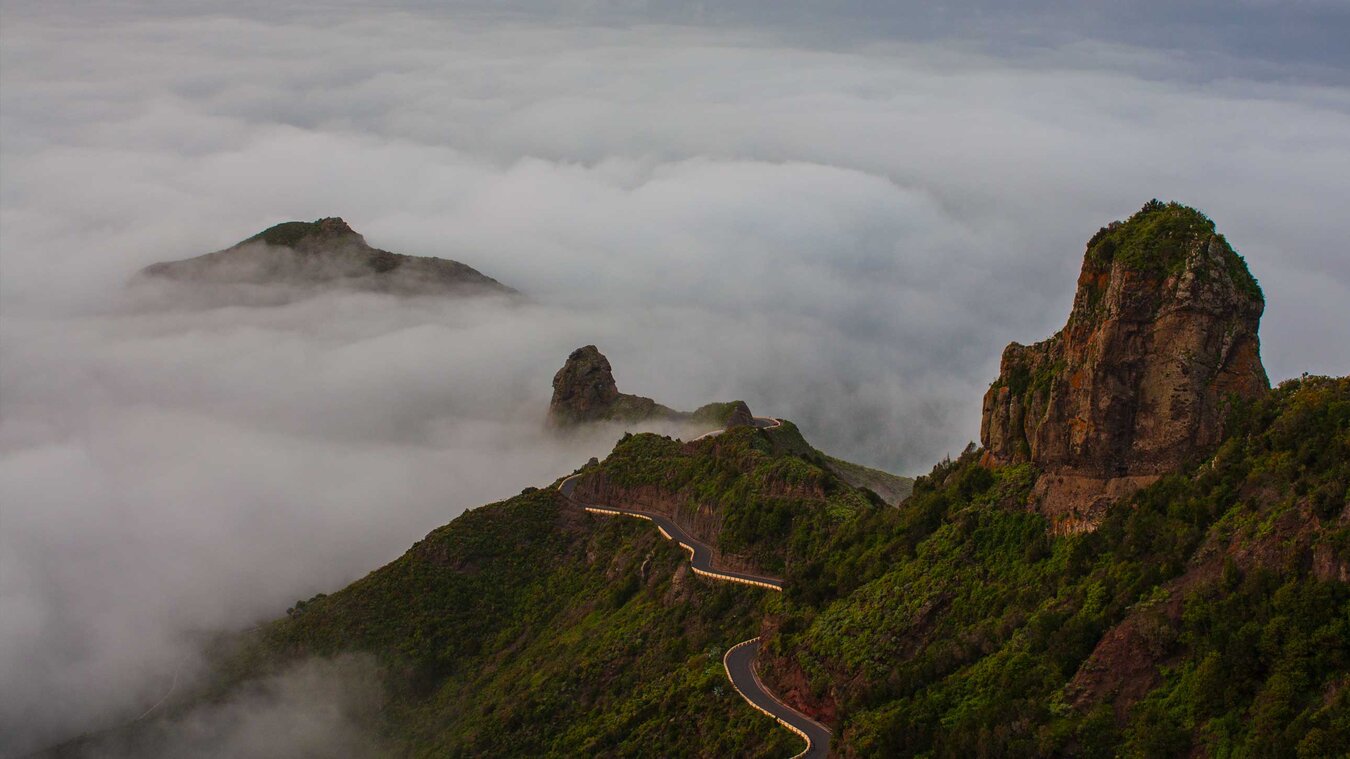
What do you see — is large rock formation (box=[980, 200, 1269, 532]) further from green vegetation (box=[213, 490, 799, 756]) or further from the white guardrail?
green vegetation (box=[213, 490, 799, 756])

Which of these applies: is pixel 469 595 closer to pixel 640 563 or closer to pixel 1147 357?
pixel 640 563

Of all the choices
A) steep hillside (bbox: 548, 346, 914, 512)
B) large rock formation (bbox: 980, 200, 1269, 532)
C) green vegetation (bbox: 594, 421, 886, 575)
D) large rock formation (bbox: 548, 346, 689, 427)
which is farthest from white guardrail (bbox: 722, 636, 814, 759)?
large rock formation (bbox: 548, 346, 689, 427)

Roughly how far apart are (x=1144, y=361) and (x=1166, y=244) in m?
4.76

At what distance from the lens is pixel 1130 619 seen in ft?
181

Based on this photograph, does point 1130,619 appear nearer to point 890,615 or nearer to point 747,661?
point 890,615

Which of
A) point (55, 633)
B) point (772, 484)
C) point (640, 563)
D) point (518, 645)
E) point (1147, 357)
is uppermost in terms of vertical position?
point (1147, 357)

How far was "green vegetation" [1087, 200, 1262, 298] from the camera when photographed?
60344mm

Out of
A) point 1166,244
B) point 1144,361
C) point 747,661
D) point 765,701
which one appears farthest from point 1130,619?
point 747,661

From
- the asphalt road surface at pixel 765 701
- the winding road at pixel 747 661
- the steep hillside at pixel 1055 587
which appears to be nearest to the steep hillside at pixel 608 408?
the winding road at pixel 747 661

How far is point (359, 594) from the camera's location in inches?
4611

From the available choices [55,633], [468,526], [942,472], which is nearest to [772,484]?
[942,472]

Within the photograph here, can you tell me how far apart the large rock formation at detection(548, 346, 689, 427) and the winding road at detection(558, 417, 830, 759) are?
1622 inches

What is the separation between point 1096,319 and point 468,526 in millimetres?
67721

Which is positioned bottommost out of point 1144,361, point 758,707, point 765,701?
point 758,707
